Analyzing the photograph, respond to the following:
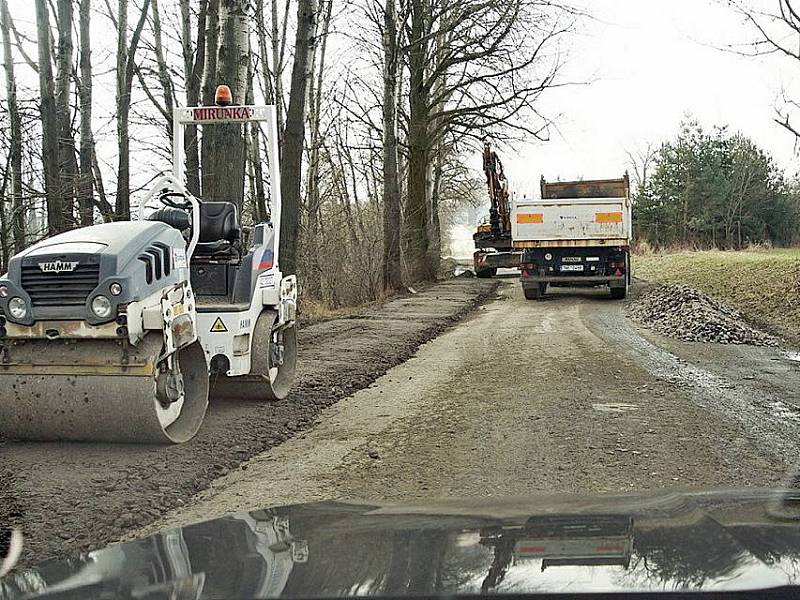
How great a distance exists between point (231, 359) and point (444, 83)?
25180 mm

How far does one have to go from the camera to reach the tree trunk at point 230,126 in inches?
447

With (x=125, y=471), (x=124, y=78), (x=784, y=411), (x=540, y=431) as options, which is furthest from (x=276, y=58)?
(x=125, y=471)

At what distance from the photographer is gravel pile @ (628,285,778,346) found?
14.0m

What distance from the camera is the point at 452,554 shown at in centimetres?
281

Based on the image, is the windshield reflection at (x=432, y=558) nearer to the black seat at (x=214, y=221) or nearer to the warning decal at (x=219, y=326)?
the warning decal at (x=219, y=326)

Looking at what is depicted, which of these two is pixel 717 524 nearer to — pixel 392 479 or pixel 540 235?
pixel 392 479

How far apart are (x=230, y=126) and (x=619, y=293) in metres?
13.4

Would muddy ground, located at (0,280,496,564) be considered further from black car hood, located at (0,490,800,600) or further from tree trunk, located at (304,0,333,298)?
tree trunk, located at (304,0,333,298)

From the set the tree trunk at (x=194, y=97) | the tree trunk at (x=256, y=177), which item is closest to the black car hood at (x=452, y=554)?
the tree trunk at (x=194, y=97)

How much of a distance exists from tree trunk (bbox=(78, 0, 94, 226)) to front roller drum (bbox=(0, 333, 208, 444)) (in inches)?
443

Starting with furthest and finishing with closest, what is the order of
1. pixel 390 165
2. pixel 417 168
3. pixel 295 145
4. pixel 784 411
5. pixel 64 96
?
pixel 417 168 → pixel 390 165 → pixel 64 96 → pixel 295 145 → pixel 784 411

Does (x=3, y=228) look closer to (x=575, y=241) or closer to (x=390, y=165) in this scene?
(x=390, y=165)

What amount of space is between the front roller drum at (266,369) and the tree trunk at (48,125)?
7649 millimetres

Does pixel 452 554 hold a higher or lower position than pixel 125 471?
higher
